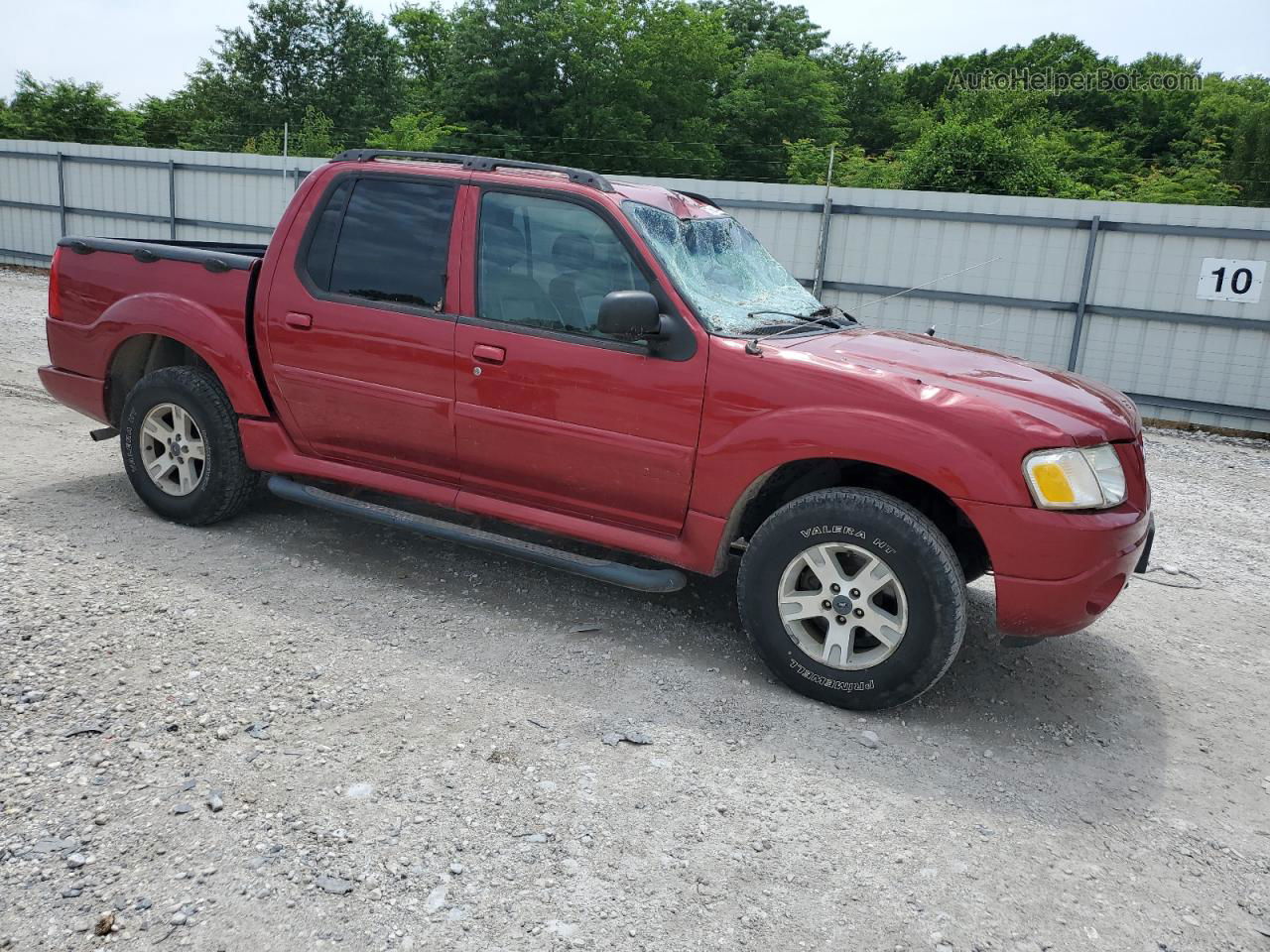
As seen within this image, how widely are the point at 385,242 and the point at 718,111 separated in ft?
132

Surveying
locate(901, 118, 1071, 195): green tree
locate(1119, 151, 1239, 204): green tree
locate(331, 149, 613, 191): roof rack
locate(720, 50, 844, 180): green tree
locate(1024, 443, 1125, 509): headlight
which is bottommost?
locate(1024, 443, 1125, 509): headlight

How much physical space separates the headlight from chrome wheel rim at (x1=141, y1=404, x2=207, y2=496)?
12.5 ft

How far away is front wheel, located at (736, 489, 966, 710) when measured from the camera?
11.8 feet

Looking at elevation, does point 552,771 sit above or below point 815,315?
below

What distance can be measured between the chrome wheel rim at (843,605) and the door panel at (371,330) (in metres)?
1.65

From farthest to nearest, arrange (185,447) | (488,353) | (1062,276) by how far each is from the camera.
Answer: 1. (1062,276)
2. (185,447)
3. (488,353)

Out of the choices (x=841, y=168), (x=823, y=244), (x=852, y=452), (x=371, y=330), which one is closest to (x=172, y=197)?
(x=823, y=244)

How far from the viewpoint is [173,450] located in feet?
17.0

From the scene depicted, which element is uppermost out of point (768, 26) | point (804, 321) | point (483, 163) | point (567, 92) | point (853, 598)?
point (768, 26)

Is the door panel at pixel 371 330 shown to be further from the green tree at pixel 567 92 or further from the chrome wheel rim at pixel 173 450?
the green tree at pixel 567 92

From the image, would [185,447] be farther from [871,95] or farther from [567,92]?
[871,95]

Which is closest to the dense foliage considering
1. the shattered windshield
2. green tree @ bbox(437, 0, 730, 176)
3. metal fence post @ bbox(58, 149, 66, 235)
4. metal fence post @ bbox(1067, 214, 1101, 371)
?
green tree @ bbox(437, 0, 730, 176)

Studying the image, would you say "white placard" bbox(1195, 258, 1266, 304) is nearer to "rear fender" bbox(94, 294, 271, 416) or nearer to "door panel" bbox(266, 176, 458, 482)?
"door panel" bbox(266, 176, 458, 482)

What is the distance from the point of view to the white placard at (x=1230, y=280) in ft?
37.1
